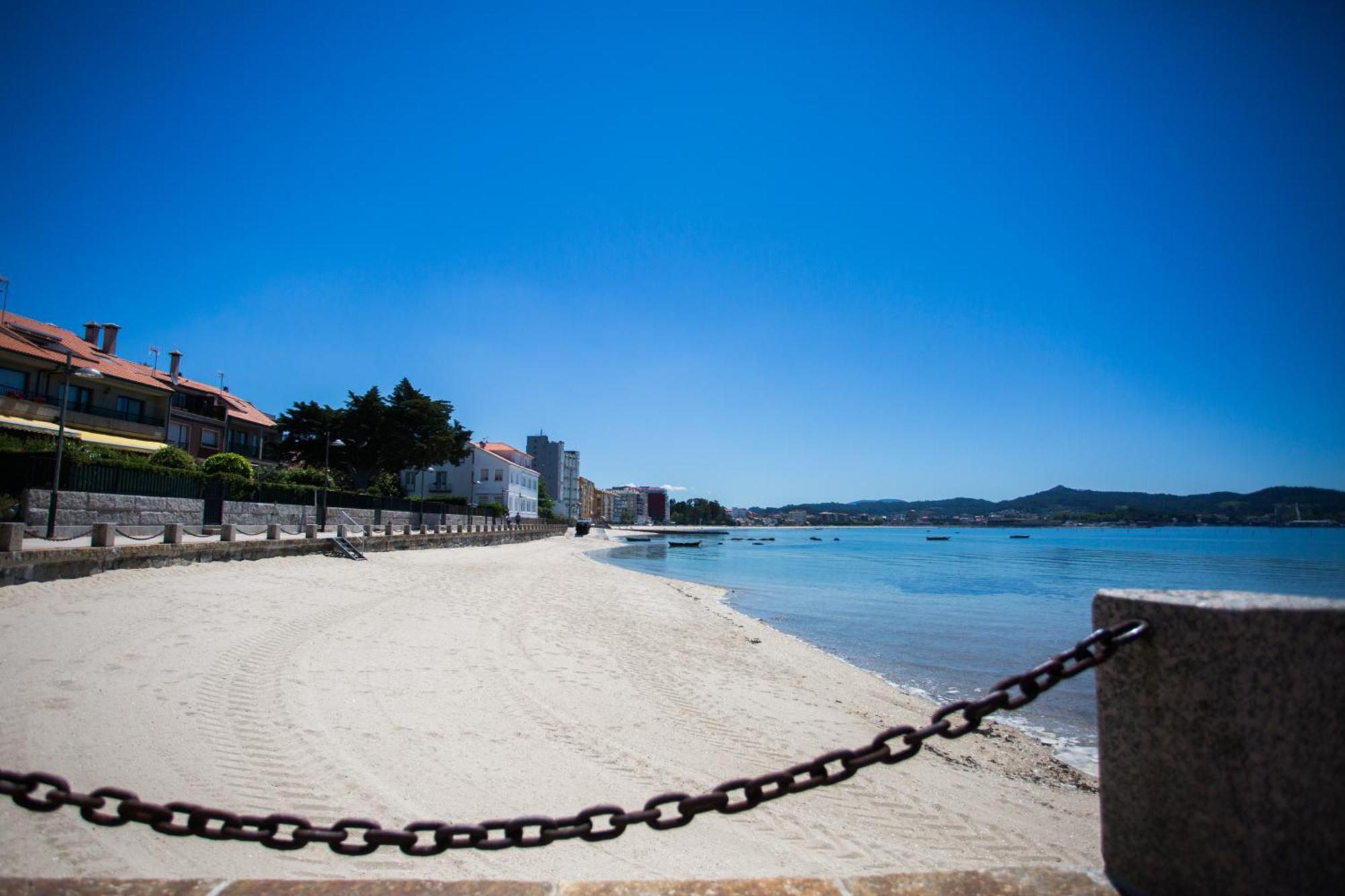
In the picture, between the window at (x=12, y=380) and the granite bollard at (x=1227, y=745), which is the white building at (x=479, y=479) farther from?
the granite bollard at (x=1227, y=745)

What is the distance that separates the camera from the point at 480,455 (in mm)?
78188

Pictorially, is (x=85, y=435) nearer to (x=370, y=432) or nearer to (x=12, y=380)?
(x=12, y=380)

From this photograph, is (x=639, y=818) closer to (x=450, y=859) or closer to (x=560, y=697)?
(x=450, y=859)

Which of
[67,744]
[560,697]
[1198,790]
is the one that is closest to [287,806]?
[67,744]

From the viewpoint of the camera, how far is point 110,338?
39.3 meters

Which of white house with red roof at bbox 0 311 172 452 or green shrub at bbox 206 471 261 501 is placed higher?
white house with red roof at bbox 0 311 172 452

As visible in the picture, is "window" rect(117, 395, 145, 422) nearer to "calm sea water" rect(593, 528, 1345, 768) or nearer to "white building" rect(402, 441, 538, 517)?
"calm sea water" rect(593, 528, 1345, 768)

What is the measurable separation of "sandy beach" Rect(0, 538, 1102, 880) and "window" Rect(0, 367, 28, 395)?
24660 millimetres

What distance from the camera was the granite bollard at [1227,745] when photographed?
141 cm

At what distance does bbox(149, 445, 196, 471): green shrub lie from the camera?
84.1ft

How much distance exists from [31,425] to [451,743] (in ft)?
103

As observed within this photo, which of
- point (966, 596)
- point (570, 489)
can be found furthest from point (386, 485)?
point (570, 489)

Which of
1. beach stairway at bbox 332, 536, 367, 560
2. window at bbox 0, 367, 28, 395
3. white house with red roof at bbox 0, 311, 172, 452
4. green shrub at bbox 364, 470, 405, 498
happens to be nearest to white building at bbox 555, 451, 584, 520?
green shrub at bbox 364, 470, 405, 498

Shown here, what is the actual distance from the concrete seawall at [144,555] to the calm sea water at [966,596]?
1473 cm
